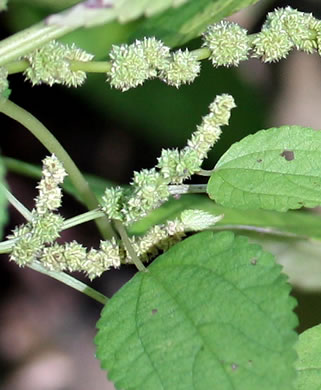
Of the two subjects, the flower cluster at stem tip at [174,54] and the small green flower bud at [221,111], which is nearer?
the flower cluster at stem tip at [174,54]

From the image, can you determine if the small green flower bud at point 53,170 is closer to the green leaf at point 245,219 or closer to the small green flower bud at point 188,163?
the small green flower bud at point 188,163

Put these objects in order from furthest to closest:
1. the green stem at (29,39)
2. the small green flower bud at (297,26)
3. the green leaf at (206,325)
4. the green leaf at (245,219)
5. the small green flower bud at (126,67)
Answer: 1. the green leaf at (245,219)
2. the small green flower bud at (297,26)
3. the small green flower bud at (126,67)
4. the green leaf at (206,325)
5. the green stem at (29,39)

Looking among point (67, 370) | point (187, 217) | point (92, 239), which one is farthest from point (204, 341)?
point (67, 370)

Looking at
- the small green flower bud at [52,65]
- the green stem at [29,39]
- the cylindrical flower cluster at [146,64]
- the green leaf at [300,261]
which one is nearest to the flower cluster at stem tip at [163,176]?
the cylindrical flower cluster at [146,64]

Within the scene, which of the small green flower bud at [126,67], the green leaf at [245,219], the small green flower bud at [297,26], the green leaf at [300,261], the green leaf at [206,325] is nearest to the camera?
the green leaf at [206,325]

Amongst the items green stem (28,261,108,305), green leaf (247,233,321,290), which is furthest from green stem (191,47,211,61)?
green leaf (247,233,321,290)

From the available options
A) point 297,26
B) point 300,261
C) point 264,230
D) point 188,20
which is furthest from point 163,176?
point 300,261
